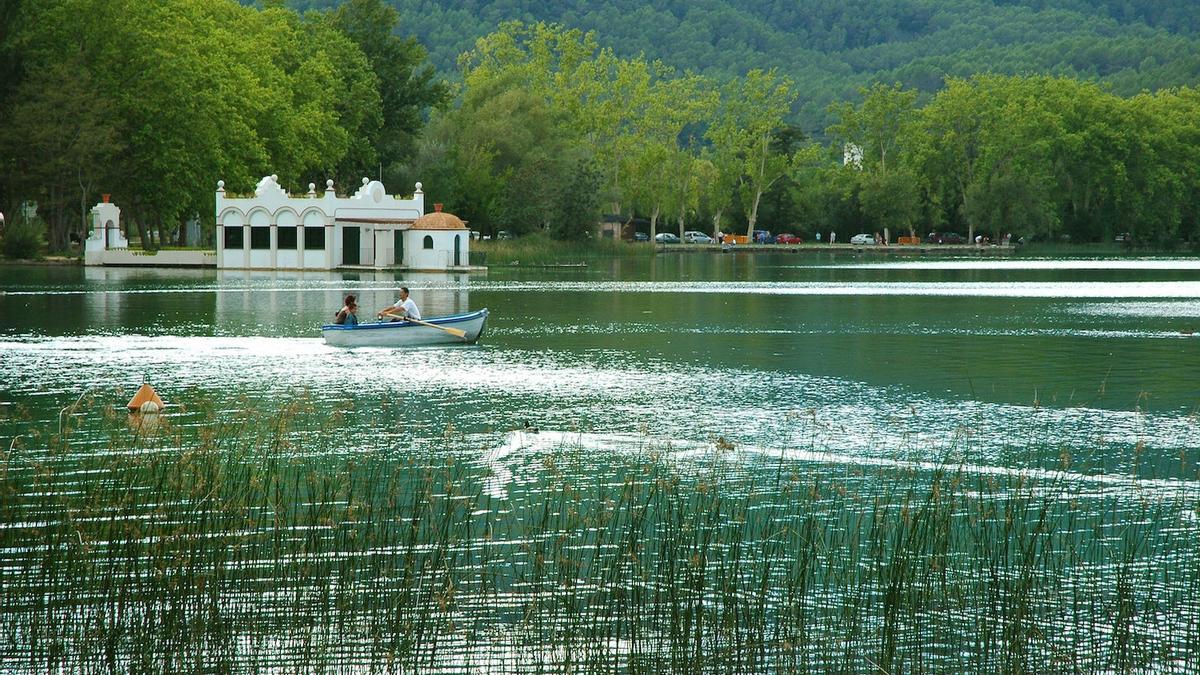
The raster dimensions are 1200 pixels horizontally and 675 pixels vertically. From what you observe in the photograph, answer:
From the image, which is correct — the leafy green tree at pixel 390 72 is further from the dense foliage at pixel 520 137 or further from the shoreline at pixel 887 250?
the shoreline at pixel 887 250

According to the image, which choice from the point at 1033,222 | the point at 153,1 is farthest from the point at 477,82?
the point at 1033,222

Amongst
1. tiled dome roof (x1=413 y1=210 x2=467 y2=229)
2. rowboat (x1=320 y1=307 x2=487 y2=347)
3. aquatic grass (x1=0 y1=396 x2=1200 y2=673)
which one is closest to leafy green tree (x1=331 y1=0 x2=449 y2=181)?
tiled dome roof (x1=413 y1=210 x2=467 y2=229)

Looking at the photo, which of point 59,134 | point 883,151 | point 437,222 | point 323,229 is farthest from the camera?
point 883,151

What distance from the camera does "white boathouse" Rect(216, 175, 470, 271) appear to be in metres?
77.4

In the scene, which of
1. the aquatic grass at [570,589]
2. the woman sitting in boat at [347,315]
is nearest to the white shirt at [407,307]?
the woman sitting in boat at [347,315]

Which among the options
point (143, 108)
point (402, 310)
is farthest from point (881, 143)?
point (402, 310)

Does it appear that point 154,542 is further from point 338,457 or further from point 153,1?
point 153,1

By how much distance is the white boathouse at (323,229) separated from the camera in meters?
77.4

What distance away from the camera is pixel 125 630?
881 centimetres

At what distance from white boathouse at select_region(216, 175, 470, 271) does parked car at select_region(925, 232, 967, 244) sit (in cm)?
7026

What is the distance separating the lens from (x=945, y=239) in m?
138

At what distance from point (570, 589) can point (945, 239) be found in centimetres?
13287

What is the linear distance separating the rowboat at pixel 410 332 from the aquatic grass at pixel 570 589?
18384mm

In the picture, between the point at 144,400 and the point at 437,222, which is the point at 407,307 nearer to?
the point at 144,400
